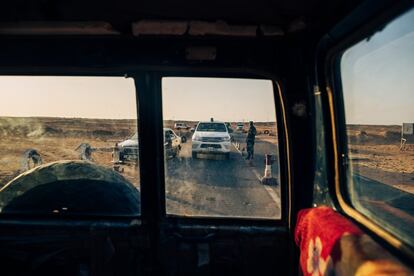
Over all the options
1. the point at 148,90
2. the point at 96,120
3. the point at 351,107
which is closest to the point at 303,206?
the point at 351,107

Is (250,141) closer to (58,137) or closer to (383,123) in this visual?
(383,123)

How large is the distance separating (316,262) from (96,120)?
1.69 metres

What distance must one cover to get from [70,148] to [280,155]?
4.92 feet

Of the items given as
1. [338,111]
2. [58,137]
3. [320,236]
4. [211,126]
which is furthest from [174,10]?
[320,236]

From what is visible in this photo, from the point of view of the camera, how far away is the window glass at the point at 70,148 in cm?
262

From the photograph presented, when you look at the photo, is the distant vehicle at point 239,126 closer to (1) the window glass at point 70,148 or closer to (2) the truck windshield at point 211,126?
(2) the truck windshield at point 211,126

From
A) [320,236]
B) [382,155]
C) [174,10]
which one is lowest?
[320,236]

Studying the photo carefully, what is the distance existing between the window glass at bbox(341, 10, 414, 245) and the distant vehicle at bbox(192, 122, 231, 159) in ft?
2.96

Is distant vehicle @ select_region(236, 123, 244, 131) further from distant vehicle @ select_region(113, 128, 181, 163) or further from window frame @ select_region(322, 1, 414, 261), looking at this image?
window frame @ select_region(322, 1, 414, 261)

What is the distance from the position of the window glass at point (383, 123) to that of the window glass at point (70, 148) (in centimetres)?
143

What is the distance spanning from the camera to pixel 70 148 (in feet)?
8.93

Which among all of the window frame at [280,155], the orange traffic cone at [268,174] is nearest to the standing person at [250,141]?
the orange traffic cone at [268,174]

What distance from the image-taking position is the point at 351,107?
2158 mm

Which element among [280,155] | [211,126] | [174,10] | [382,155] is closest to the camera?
[382,155]
